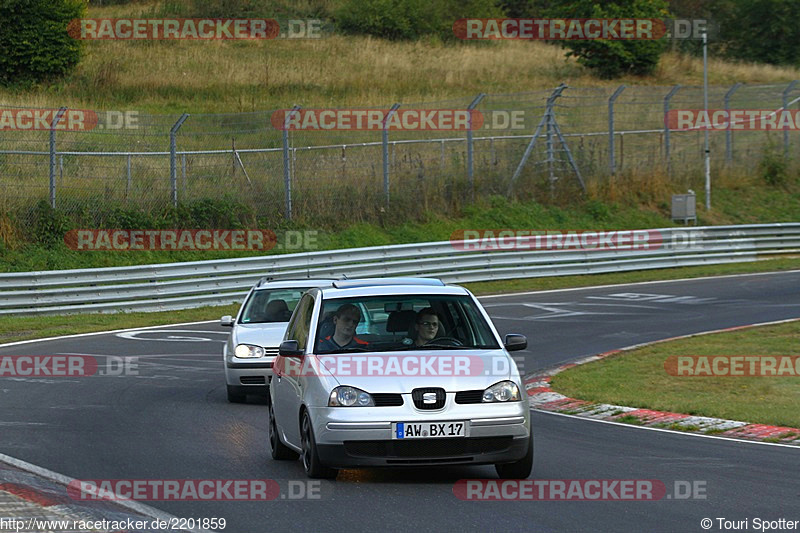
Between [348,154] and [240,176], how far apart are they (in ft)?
11.7

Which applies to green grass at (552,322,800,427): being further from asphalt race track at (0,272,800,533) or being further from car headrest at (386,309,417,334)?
car headrest at (386,309,417,334)

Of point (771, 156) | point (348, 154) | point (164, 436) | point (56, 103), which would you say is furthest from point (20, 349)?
point (771, 156)

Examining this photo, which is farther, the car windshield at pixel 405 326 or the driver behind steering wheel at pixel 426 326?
the driver behind steering wheel at pixel 426 326

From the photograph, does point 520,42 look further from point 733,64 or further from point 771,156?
point 771,156

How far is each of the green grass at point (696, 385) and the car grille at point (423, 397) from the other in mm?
4789

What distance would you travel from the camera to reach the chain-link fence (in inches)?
1161

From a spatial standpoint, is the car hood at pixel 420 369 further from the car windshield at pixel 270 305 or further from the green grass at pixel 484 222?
the green grass at pixel 484 222

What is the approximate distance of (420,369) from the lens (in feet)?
28.7

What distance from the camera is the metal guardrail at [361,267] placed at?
81.6ft

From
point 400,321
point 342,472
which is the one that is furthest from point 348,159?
point 342,472

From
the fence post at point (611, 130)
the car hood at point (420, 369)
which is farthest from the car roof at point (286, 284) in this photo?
the fence post at point (611, 130)

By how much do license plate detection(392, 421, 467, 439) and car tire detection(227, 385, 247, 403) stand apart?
6035mm

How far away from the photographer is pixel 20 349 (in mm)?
19531

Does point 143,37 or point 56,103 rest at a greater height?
point 143,37
